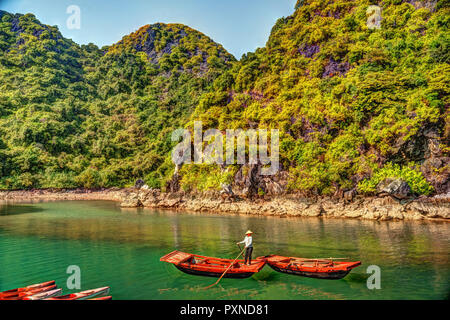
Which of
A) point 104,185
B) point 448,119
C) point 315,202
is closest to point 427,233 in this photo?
point 315,202

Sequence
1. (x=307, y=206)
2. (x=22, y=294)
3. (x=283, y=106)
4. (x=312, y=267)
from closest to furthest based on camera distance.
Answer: (x=22, y=294), (x=312, y=267), (x=307, y=206), (x=283, y=106)

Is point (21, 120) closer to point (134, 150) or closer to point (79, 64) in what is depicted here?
point (134, 150)

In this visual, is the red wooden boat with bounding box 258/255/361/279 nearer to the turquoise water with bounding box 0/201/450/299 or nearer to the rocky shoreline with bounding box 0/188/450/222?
the turquoise water with bounding box 0/201/450/299

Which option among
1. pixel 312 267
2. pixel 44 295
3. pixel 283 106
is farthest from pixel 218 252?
pixel 283 106

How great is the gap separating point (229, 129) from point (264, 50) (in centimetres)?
2415

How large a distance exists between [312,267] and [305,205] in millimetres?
23376

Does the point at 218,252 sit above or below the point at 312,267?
below

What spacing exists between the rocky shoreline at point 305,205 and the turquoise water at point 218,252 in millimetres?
2610

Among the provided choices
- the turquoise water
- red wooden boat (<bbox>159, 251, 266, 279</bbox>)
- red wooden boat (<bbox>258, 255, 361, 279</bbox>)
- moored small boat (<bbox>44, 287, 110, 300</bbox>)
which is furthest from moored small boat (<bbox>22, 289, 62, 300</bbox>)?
red wooden boat (<bbox>258, 255, 361, 279</bbox>)

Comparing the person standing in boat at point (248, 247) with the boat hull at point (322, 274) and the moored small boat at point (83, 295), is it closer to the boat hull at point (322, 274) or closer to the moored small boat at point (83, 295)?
the boat hull at point (322, 274)

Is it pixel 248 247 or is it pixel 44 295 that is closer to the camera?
pixel 44 295

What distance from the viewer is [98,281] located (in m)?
13.0

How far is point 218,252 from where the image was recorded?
1836 centimetres

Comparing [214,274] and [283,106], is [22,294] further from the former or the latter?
[283,106]
